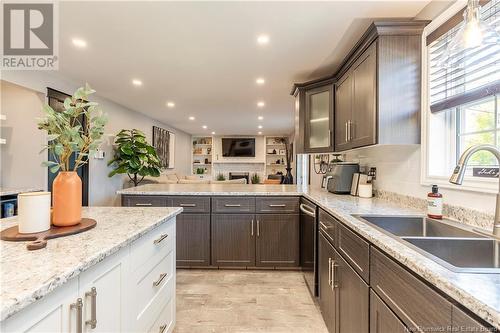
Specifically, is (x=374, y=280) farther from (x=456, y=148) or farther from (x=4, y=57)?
(x=4, y=57)

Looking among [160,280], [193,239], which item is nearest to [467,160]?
[160,280]

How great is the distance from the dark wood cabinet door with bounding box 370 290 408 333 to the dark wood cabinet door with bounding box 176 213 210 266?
83.2 inches

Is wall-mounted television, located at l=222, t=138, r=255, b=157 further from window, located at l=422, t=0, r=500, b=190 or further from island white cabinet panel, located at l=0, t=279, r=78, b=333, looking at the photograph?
island white cabinet panel, located at l=0, t=279, r=78, b=333

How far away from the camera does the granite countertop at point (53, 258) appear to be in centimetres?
64

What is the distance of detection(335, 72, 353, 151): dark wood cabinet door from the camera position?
8.06 ft

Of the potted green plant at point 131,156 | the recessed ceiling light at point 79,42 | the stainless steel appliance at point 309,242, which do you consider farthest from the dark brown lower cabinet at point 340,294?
the potted green plant at point 131,156

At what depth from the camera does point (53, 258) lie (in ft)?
2.80

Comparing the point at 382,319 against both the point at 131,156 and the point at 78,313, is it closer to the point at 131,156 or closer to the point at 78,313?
the point at 78,313

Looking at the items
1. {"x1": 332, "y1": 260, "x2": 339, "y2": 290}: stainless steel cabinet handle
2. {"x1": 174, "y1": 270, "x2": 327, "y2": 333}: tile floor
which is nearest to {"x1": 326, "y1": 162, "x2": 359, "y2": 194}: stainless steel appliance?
{"x1": 174, "y1": 270, "x2": 327, "y2": 333}: tile floor

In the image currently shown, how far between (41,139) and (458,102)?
14.5 feet

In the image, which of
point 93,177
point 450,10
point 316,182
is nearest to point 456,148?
point 450,10

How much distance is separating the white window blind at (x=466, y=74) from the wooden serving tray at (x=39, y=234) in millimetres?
1931

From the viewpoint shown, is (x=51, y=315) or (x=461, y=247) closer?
(x=51, y=315)

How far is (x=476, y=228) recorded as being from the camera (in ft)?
4.35
